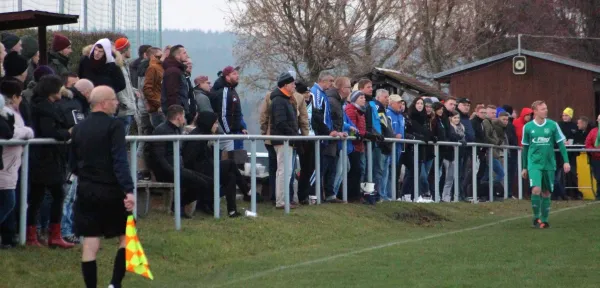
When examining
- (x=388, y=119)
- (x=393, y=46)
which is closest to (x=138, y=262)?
(x=388, y=119)

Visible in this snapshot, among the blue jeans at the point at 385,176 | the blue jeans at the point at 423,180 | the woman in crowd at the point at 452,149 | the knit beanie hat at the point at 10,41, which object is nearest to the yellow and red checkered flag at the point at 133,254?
the knit beanie hat at the point at 10,41

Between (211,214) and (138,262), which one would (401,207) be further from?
(138,262)

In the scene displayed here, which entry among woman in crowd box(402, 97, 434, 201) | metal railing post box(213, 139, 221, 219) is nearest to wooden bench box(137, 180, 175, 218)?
metal railing post box(213, 139, 221, 219)

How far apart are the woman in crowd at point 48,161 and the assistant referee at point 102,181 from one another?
1.74 meters

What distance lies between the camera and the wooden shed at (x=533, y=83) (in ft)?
122

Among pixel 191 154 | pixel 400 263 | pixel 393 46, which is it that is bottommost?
pixel 400 263

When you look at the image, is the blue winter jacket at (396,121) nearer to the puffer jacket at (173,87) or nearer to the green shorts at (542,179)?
the green shorts at (542,179)

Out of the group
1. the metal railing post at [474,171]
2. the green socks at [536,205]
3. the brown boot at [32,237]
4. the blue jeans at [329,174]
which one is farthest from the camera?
the metal railing post at [474,171]

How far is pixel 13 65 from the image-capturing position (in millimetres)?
13539

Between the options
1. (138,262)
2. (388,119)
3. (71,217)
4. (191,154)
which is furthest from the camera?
(388,119)

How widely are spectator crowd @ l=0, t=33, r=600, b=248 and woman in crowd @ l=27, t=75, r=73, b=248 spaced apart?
1 centimetres

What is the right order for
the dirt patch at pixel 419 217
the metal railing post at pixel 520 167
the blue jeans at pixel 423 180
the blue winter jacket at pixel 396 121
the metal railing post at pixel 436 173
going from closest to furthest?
the dirt patch at pixel 419 217 < the blue winter jacket at pixel 396 121 < the blue jeans at pixel 423 180 < the metal railing post at pixel 436 173 < the metal railing post at pixel 520 167

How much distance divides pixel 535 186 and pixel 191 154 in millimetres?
6061

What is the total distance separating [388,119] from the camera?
2295 centimetres
